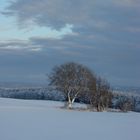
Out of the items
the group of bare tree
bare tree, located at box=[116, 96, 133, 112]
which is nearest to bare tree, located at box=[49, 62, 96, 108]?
the group of bare tree

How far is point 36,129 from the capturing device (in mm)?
20453

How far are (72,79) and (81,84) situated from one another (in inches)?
46.9

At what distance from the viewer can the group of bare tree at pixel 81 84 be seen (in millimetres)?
42281

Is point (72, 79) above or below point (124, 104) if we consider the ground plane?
above

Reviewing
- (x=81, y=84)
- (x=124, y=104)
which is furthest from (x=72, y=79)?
(x=124, y=104)

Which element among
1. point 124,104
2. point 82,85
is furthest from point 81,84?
point 124,104

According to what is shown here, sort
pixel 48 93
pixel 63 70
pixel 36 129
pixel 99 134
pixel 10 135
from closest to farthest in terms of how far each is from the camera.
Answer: pixel 10 135, pixel 99 134, pixel 36 129, pixel 63 70, pixel 48 93

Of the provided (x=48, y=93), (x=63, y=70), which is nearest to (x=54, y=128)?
(x=63, y=70)

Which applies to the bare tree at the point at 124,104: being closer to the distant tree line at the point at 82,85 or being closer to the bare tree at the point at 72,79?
the distant tree line at the point at 82,85

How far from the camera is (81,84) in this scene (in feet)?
140

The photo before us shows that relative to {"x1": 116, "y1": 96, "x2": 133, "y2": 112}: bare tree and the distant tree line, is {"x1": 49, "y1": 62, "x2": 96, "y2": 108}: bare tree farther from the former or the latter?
{"x1": 116, "y1": 96, "x2": 133, "y2": 112}: bare tree

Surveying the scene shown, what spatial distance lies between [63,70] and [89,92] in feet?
11.0

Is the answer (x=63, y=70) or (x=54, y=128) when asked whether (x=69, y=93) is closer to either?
(x=63, y=70)

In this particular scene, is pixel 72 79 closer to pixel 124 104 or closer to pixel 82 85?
pixel 82 85
